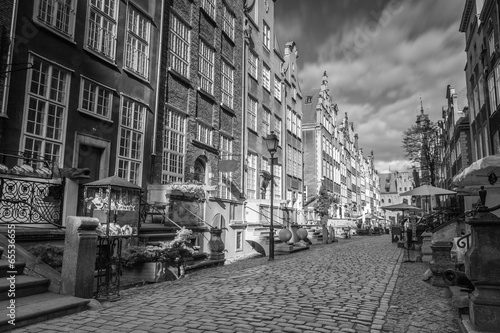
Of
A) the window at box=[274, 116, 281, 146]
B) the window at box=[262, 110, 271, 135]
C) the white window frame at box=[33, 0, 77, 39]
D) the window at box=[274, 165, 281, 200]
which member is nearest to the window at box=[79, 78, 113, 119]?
the white window frame at box=[33, 0, 77, 39]

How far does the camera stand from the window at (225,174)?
68.9 feet

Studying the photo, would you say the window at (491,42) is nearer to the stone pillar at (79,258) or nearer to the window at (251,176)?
the window at (251,176)

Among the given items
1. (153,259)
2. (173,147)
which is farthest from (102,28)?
(153,259)

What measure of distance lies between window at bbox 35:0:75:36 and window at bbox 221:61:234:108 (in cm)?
1066

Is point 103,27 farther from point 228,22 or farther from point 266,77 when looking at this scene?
point 266,77

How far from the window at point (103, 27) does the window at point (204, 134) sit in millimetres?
6206

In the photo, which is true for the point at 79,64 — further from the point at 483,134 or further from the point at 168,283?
the point at 483,134

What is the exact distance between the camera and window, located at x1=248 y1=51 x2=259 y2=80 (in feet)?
85.9

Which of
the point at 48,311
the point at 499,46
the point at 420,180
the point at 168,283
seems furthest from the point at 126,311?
the point at 420,180

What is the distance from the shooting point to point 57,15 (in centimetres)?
1155

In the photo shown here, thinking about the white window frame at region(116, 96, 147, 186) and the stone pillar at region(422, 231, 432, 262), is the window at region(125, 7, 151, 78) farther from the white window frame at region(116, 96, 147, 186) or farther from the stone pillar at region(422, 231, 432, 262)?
the stone pillar at region(422, 231, 432, 262)

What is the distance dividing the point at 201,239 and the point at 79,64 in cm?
751

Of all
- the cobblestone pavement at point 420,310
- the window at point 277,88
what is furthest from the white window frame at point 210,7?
the cobblestone pavement at point 420,310

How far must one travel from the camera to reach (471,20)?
2659 centimetres
